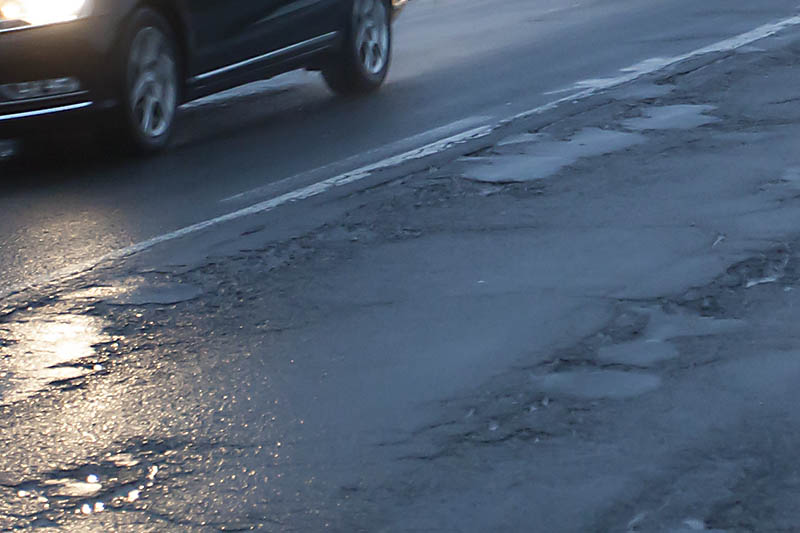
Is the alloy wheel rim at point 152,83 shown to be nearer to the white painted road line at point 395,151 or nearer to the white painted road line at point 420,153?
the white painted road line at point 395,151

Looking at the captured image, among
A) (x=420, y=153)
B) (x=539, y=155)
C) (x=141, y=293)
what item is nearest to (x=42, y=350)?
(x=141, y=293)

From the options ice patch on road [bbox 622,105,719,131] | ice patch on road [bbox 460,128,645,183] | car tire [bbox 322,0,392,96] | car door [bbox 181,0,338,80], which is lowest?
ice patch on road [bbox 622,105,719,131]

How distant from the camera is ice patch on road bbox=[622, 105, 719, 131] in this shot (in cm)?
769

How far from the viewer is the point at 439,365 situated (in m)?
4.29

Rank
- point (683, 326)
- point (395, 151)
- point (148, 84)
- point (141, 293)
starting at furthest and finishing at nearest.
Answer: point (148, 84) < point (395, 151) < point (141, 293) < point (683, 326)

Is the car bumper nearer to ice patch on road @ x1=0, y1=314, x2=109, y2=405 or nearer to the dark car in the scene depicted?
the dark car

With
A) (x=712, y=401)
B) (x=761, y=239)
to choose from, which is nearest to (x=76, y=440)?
(x=712, y=401)

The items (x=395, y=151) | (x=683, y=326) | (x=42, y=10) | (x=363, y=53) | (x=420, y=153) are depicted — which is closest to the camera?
(x=683, y=326)

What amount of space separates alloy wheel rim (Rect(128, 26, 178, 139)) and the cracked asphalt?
1589mm

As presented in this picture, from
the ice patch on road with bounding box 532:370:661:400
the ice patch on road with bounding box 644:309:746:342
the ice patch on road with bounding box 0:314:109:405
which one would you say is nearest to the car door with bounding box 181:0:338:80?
the ice patch on road with bounding box 0:314:109:405

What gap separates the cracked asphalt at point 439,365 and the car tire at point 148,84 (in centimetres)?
153

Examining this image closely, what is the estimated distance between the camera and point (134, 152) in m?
7.68

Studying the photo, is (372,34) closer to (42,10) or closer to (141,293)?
(42,10)

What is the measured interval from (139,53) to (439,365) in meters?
3.85
